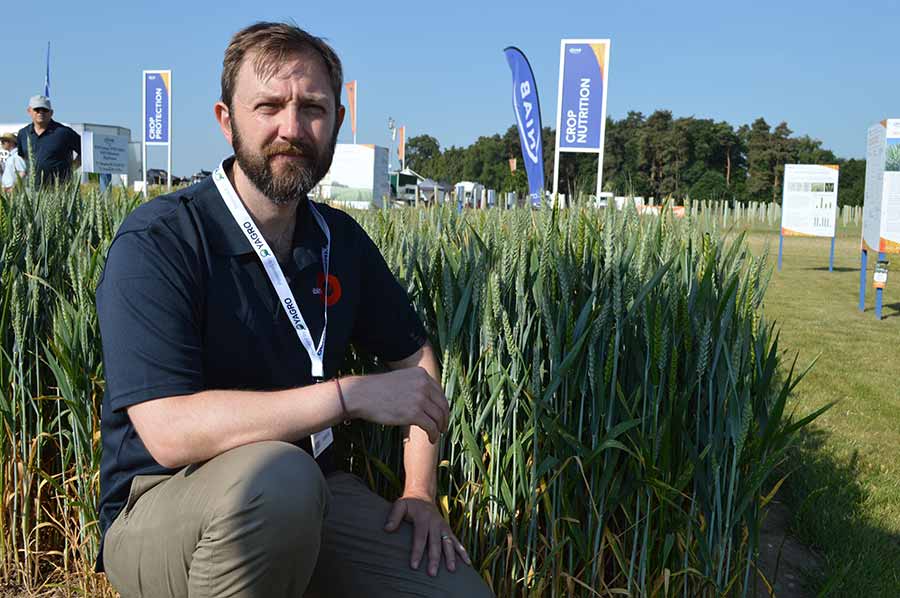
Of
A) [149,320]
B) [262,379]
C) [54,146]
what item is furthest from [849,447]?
[54,146]

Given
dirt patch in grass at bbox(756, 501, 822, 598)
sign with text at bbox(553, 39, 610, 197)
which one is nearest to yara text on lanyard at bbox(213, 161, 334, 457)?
dirt patch in grass at bbox(756, 501, 822, 598)

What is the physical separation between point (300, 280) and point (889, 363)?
6035 mm

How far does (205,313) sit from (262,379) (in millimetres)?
177

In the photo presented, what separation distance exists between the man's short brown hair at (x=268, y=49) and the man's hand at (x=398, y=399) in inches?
27.5

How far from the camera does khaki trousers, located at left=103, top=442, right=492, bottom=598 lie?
1.32 meters

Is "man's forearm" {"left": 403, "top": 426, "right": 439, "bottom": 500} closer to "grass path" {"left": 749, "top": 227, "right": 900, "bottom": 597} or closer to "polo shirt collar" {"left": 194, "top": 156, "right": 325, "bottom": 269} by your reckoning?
"polo shirt collar" {"left": 194, "top": 156, "right": 325, "bottom": 269}

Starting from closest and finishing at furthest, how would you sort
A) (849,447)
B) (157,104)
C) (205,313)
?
(205,313)
(849,447)
(157,104)

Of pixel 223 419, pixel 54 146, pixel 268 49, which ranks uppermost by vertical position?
pixel 54 146

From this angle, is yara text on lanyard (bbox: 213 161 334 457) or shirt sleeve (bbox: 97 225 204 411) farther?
yara text on lanyard (bbox: 213 161 334 457)

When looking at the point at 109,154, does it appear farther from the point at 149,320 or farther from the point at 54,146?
the point at 149,320

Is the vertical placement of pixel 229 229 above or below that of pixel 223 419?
above

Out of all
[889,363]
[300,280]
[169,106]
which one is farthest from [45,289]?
[169,106]

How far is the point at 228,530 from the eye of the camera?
132 cm

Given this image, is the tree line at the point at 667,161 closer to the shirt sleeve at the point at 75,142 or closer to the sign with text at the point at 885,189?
the sign with text at the point at 885,189
